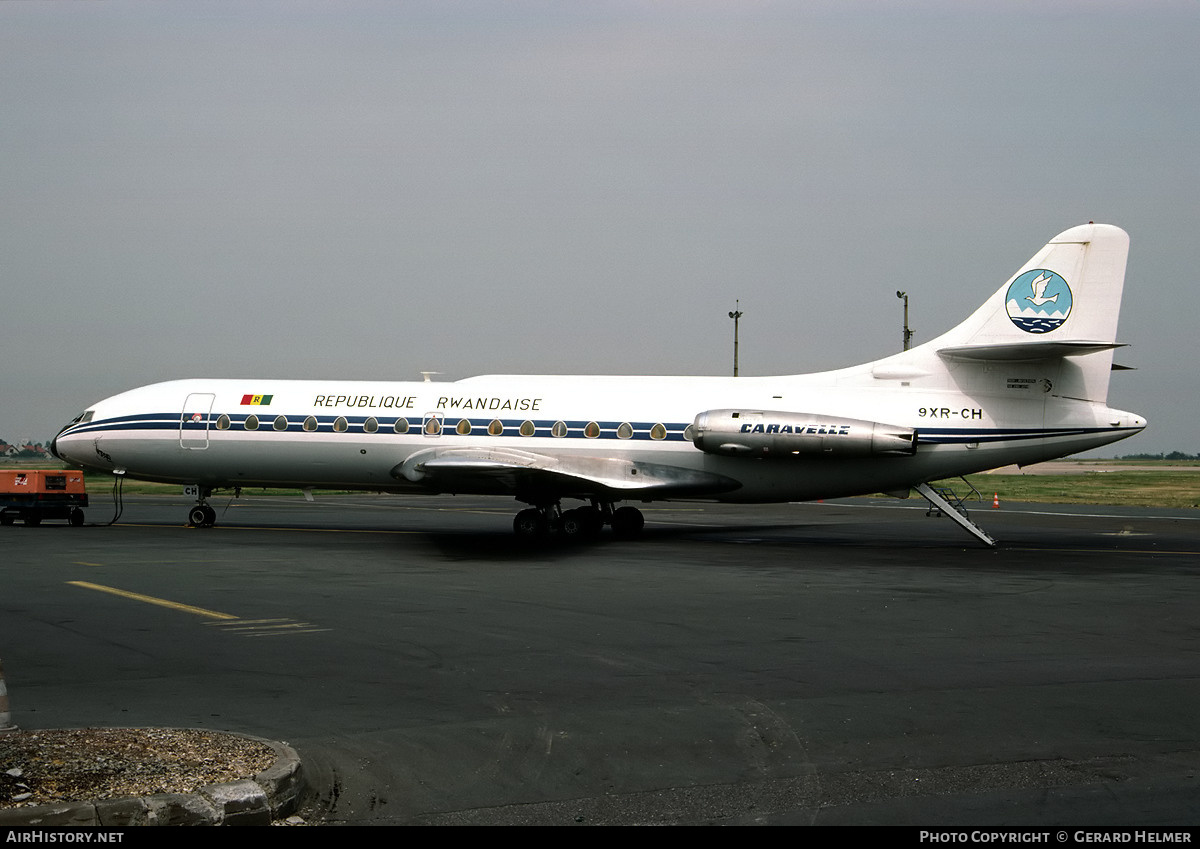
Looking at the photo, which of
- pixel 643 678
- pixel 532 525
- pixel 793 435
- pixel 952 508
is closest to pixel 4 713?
pixel 643 678

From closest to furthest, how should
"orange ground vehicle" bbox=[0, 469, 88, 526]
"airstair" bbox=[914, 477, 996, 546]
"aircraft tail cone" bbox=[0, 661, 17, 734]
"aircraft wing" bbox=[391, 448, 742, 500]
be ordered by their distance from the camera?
"aircraft tail cone" bbox=[0, 661, 17, 734] < "aircraft wing" bbox=[391, 448, 742, 500] < "airstair" bbox=[914, 477, 996, 546] < "orange ground vehicle" bbox=[0, 469, 88, 526]

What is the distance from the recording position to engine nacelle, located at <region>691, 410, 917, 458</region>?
2250 centimetres

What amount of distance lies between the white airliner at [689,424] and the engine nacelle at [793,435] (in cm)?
4

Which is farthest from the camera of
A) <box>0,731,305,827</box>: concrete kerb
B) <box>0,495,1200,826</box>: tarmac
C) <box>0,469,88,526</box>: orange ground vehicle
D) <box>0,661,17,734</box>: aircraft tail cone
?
<box>0,469,88,526</box>: orange ground vehicle

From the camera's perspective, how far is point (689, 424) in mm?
24047

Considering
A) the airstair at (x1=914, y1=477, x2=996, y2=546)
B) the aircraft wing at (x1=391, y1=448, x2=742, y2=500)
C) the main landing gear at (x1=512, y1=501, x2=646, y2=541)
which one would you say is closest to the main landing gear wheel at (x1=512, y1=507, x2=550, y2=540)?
the main landing gear at (x1=512, y1=501, x2=646, y2=541)

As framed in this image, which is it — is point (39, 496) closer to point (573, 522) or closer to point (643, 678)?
point (573, 522)

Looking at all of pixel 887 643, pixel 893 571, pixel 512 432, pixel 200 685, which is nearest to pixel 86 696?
pixel 200 685

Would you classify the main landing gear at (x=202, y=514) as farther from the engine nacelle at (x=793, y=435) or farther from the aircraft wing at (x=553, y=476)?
the engine nacelle at (x=793, y=435)

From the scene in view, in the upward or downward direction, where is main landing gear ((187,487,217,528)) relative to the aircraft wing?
downward

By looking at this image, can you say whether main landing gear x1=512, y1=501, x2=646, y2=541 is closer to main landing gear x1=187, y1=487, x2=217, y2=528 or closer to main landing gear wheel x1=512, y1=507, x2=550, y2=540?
main landing gear wheel x1=512, y1=507, x2=550, y2=540

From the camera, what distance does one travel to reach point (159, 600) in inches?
566

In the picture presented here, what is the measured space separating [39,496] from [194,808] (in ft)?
82.3

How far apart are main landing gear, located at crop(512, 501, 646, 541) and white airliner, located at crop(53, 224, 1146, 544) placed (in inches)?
1.8
